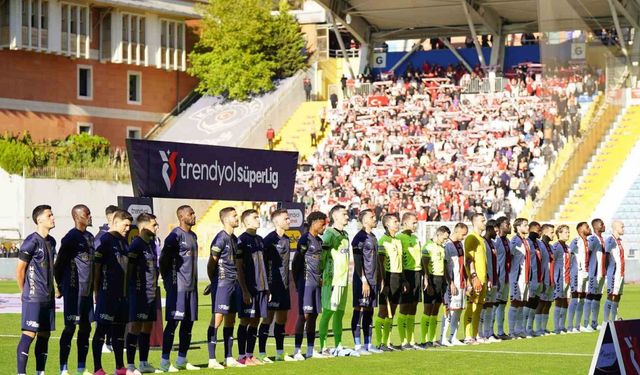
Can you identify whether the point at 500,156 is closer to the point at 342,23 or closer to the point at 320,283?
the point at 342,23

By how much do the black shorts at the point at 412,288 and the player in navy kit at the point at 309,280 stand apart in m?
1.99

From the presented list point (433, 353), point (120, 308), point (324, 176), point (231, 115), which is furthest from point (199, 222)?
point (120, 308)

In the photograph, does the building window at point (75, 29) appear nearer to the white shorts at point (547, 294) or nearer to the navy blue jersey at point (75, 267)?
Result: the white shorts at point (547, 294)

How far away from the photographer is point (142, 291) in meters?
16.8

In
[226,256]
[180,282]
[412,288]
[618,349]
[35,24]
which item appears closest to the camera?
[618,349]

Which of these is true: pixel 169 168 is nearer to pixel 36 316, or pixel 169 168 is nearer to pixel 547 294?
pixel 36 316

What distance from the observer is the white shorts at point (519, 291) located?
77.6ft

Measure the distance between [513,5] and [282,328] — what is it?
128 feet

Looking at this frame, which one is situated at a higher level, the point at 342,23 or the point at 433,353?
the point at 342,23

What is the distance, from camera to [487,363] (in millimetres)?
18469

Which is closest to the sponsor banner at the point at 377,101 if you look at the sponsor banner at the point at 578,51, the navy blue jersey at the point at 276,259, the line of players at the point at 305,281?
the sponsor banner at the point at 578,51

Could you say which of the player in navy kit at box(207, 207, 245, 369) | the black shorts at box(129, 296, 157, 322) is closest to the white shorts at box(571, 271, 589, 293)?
the player in navy kit at box(207, 207, 245, 369)

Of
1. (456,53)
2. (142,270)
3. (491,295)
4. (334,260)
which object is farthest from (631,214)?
(142,270)

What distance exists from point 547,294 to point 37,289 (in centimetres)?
1122
